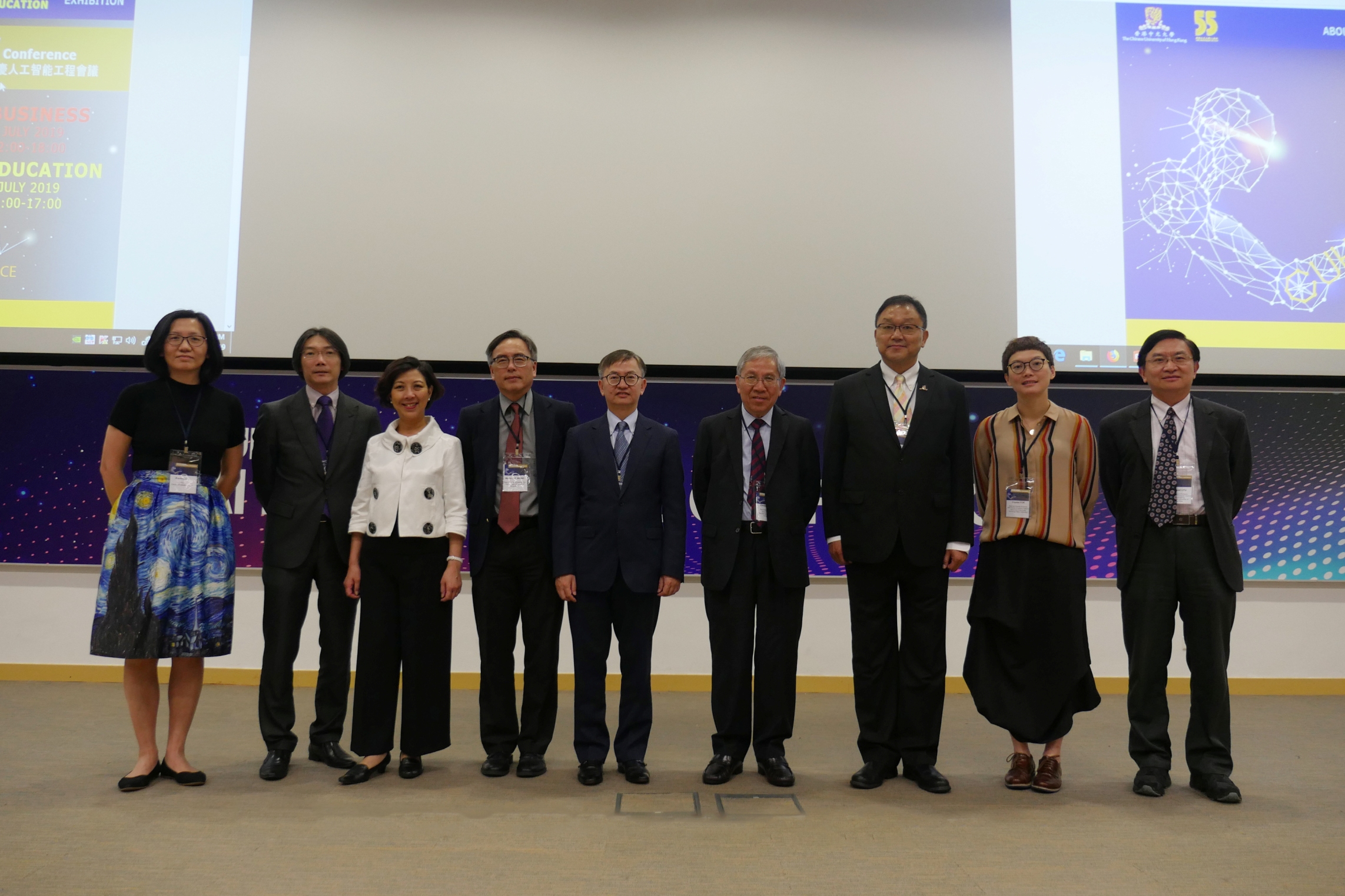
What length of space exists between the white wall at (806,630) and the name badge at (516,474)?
2.02 meters

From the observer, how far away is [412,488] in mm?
3078

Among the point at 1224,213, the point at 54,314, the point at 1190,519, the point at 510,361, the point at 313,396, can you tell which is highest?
the point at 1224,213

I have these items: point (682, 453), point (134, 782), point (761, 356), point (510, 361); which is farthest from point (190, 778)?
point (682, 453)

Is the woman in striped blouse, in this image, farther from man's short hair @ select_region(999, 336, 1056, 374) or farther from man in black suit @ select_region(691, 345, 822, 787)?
man in black suit @ select_region(691, 345, 822, 787)

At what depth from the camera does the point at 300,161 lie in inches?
184

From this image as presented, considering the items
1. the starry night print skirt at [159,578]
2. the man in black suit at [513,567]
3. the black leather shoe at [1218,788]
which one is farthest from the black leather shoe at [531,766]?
the black leather shoe at [1218,788]

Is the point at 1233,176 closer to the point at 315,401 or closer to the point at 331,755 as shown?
the point at 315,401

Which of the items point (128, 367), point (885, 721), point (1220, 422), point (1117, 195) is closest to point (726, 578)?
point (885, 721)

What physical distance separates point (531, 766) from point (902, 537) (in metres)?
1.60

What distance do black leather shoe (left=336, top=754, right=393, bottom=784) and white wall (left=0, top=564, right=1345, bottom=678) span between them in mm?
1914

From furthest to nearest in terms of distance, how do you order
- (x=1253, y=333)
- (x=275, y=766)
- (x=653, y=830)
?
(x=1253, y=333) < (x=275, y=766) < (x=653, y=830)

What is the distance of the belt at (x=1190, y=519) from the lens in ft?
10.1

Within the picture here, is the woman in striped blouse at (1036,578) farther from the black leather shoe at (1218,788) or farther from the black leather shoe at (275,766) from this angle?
the black leather shoe at (275,766)

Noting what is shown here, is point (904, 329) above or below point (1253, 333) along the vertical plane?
below
